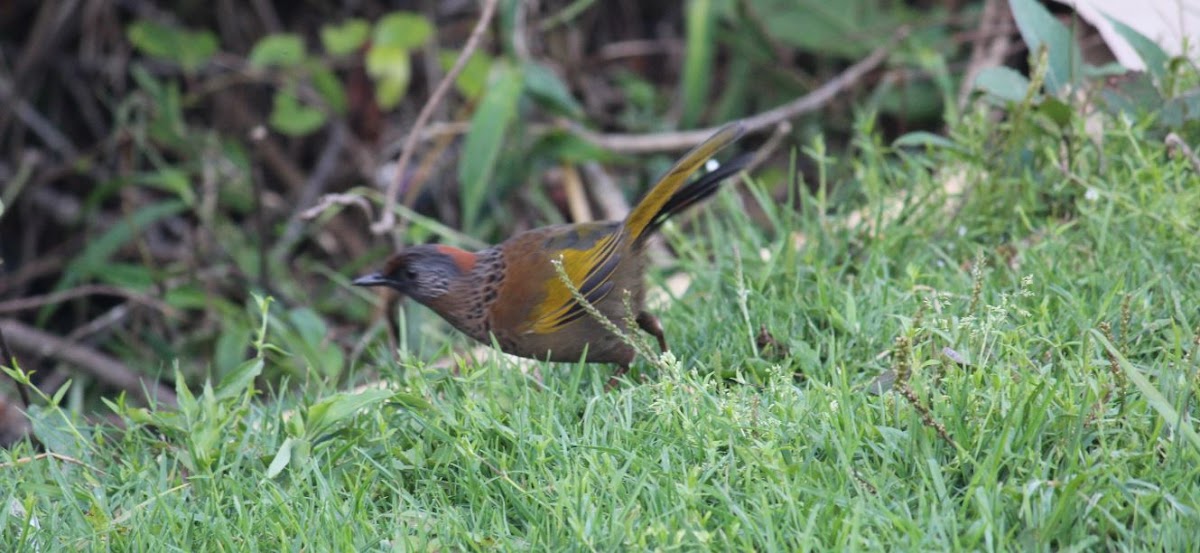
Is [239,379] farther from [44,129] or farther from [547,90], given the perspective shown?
[44,129]

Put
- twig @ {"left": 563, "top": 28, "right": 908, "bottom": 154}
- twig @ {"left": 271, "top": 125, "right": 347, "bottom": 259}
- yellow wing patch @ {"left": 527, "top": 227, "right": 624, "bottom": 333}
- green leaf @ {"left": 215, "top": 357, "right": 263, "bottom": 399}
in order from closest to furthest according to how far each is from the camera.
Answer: green leaf @ {"left": 215, "top": 357, "right": 263, "bottom": 399} → yellow wing patch @ {"left": 527, "top": 227, "right": 624, "bottom": 333} → twig @ {"left": 563, "top": 28, "right": 908, "bottom": 154} → twig @ {"left": 271, "top": 125, "right": 347, "bottom": 259}

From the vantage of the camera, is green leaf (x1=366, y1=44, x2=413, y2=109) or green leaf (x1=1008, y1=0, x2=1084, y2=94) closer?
green leaf (x1=1008, y1=0, x2=1084, y2=94)

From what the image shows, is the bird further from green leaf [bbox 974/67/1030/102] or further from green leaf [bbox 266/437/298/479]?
green leaf [bbox 974/67/1030/102]

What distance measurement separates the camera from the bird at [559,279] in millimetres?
3941

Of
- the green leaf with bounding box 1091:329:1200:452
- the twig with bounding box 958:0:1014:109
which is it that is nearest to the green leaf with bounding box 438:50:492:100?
the twig with bounding box 958:0:1014:109

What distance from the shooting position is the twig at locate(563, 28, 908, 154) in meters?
7.02

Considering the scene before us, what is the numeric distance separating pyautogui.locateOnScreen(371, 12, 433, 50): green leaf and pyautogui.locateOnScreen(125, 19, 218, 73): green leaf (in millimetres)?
1094

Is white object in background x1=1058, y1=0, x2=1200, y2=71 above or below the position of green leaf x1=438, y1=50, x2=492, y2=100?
above

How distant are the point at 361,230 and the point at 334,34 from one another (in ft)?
4.59

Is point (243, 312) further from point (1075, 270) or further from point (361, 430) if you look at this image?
point (1075, 270)

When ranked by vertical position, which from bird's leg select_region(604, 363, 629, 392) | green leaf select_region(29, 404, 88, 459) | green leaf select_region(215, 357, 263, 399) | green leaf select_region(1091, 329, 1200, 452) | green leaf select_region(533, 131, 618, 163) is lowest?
green leaf select_region(533, 131, 618, 163)

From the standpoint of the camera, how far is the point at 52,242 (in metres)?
7.92

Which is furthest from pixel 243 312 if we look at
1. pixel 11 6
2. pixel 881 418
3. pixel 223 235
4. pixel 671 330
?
pixel 881 418

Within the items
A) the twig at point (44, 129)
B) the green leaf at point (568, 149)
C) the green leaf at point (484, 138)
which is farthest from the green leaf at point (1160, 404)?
the twig at point (44, 129)
